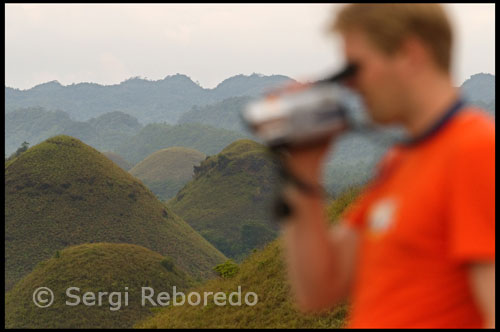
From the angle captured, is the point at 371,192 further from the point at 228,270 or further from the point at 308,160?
the point at 228,270

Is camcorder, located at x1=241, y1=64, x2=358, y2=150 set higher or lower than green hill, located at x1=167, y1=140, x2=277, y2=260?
lower

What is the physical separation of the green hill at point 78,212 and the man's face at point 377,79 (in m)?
38.8

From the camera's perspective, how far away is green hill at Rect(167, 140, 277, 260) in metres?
57.4

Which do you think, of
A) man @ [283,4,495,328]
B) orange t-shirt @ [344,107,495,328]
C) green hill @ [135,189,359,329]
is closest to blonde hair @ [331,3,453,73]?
man @ [283,4,495,328]

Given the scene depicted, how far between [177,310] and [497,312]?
1470cm

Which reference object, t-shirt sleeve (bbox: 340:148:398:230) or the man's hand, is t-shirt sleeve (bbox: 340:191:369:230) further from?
the man's hand

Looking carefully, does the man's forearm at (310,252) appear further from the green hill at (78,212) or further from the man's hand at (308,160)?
the green hill at (78,212)

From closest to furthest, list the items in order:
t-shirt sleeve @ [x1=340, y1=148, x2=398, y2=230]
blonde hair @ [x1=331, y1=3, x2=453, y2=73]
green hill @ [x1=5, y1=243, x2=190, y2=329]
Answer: blonde hair @ [x1=331, y1=3, x2=453, y2=73]
t-shirt sleeve @ [x1=340, y1=148, x2=398, y2=230]
green hill @ [x1=5, y1=243, x2=190, y2=329]

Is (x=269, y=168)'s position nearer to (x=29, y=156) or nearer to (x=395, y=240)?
(x=29, y=156)

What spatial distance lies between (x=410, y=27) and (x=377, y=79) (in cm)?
17

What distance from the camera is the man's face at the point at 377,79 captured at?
1.66m

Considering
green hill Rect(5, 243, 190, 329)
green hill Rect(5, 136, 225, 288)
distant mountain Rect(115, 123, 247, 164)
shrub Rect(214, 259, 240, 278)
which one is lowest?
shrub Rect(214, 259, 240, 278)

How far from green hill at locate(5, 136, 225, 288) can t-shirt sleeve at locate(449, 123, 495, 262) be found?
39011mm

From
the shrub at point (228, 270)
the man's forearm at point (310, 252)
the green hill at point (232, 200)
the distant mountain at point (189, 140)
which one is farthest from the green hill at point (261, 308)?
the distant mountain at point (189, 140)
